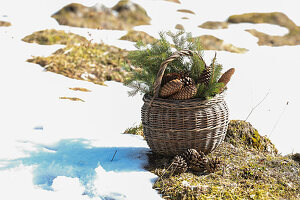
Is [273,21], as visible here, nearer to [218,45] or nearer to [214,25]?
[214,25]

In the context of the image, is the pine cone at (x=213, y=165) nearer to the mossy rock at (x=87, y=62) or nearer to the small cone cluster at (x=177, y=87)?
the small cone cluster at (x=177, y=87)

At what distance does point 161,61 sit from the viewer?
301 cm

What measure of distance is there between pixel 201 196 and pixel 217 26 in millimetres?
11833

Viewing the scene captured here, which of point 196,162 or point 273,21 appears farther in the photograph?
point 273,21

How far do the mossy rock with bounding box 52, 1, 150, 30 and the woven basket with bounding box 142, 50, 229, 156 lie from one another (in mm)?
8991

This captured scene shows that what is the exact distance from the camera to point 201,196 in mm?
2398

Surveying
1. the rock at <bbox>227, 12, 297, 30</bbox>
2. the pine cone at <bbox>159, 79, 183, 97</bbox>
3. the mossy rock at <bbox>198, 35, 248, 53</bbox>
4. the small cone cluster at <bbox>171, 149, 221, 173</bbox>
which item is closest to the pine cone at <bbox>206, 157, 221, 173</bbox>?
the small cone cluster at <bbox>171, 149, 221, 173</bbox>

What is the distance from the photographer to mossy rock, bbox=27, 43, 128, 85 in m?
7.07

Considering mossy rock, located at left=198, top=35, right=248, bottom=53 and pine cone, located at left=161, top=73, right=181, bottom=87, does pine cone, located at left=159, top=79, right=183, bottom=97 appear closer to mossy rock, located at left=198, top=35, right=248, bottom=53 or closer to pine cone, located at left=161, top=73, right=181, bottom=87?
pine cone, located at left=161, top=73, right=181, bottom=87

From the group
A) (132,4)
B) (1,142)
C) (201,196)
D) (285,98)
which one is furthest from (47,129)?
(132,4)

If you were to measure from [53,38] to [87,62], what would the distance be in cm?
244

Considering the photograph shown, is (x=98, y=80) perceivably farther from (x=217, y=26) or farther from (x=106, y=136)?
(x=217, y=26)

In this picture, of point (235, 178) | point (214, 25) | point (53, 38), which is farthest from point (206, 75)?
point (214, 25)

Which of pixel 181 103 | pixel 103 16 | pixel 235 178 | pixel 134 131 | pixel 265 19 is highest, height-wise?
pixel 265 19
